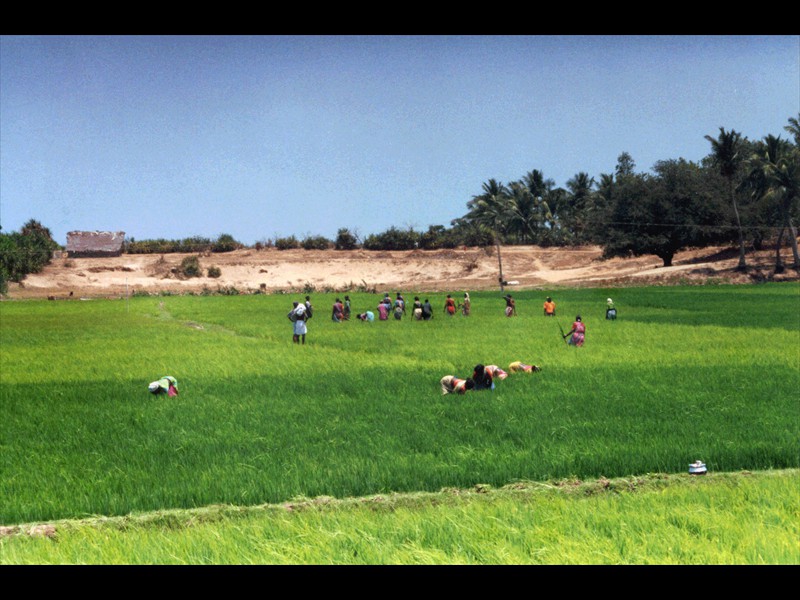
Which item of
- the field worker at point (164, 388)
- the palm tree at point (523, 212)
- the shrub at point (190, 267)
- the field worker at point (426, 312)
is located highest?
the palm tree at point (523, 212)

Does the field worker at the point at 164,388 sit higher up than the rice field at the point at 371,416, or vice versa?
the field worker at the point at 164,388

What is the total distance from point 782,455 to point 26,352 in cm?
1747

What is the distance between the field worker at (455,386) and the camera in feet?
35.4

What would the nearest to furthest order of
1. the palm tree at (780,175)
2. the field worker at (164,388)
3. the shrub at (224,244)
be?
the field worker at (164,388) < the palm tree at (780,175) < the shrub at (224,244)

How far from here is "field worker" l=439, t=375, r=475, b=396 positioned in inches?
424

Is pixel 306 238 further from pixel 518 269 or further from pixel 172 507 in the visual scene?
pixel 172 507

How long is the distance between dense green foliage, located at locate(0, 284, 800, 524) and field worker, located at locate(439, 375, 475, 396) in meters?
0.19

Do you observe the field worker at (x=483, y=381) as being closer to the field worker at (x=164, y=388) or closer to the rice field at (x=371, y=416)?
the rice field at (x=371, y=416)

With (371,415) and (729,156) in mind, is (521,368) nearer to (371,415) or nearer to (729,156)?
(371,415)

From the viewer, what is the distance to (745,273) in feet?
145

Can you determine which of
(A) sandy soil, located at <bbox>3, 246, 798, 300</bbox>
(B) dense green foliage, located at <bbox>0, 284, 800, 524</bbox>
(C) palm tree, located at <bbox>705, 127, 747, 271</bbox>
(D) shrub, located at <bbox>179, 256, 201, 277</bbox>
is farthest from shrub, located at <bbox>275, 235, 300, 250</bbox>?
(B) dense green foliage, located at <bbox>0, 284, 800, 524</bbox>

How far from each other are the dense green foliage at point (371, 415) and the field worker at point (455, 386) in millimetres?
187

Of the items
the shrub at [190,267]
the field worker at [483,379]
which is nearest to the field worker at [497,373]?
the field worker at [483,379]

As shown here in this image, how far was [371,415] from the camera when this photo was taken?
9562mm
